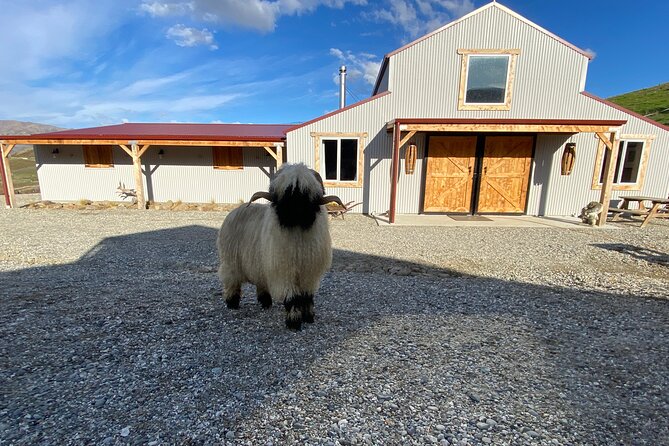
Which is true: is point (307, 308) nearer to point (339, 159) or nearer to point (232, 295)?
point (232, 295)

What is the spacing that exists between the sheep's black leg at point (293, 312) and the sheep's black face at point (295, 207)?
89 cm

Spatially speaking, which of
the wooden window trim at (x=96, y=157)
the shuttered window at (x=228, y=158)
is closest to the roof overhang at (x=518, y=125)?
the shuttered window at (x=228, y=158)

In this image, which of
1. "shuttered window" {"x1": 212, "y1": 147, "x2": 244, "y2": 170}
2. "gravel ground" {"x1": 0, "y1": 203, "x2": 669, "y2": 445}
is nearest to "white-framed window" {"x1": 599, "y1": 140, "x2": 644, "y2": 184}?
"gravel ground" {"x1": 0, "y1": 203, "x2": 669, "y2": 445}

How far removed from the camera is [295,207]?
9.69 ft

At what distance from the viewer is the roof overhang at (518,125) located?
9.64m

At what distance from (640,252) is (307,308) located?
8606mm

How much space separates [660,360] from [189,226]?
10.8 meters

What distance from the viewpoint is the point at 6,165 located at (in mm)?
12961

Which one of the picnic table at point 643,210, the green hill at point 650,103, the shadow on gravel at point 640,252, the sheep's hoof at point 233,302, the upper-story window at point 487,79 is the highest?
the green hill at point 650,103

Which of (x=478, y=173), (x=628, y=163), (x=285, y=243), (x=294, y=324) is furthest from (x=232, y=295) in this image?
(x=628, y=163)

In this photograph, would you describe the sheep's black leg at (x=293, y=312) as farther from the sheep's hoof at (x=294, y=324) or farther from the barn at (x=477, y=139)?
the barn at (x=477, y=139)

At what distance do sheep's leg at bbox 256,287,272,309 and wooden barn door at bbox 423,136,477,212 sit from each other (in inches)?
371

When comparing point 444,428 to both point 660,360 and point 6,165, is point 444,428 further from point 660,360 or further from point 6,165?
point 6,165

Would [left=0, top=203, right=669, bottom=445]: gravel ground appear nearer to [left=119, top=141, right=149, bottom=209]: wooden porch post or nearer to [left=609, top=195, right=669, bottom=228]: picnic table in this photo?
[left=609, top=195, right=669, bottom=228]: picnic table
